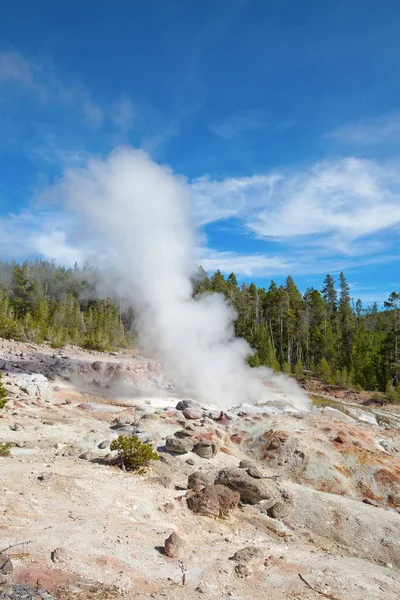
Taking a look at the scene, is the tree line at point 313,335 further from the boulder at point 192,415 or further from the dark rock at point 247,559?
the dark rock at point 247,559

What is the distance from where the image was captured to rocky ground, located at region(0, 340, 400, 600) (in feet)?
24.6

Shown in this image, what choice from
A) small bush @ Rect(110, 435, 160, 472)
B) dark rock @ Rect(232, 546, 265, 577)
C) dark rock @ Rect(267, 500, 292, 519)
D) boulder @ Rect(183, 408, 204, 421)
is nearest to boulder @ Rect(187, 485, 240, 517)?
dark rock @ Rect(267, 500, 292, 519)

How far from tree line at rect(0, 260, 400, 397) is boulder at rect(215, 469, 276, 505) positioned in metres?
32.3

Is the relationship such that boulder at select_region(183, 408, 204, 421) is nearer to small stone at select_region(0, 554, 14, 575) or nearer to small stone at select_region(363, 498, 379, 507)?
small stone at select_region(363, 498, 379, 507)

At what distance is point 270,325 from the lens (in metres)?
66.9

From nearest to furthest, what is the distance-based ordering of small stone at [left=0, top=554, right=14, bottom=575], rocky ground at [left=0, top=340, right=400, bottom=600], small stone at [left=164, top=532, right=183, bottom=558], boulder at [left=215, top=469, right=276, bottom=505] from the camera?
small stone at [left=0, top=554, right=14, bottom=575]
rocky ground at [left=0, top=340, right=400, bottom=600]
small stone at [left=164, top=532, right=183, bottom=558]
boulder at [left=215, top=469, right=276, bottom=505]

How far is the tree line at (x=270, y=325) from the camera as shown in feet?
163

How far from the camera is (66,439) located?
52.8 ft

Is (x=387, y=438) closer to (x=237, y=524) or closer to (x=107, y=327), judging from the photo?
(x=237, y=524)

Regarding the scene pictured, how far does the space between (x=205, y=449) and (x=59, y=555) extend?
28.3ft

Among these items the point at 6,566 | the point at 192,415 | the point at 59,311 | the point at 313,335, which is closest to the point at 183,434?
the point at 192,415

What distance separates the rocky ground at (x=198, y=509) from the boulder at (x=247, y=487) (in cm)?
4

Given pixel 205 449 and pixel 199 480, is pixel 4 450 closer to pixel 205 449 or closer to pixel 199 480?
pixel 199 480

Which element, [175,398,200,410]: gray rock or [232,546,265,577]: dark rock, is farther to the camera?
[175,398,200,410]: gray rock
